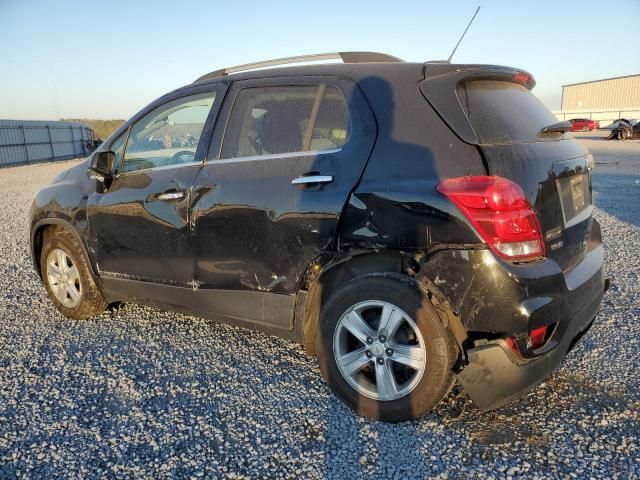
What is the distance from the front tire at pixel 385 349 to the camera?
242 cm

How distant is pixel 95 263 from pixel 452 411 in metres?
2.82

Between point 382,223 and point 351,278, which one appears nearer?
point 382,223

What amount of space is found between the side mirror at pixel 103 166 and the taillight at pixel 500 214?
259 cm

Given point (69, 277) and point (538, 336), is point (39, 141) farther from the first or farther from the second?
point (538, 336)

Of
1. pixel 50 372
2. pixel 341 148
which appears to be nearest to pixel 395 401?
pixel 341 148

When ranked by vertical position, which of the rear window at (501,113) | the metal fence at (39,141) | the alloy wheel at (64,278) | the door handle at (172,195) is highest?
the rear window at (501,113)

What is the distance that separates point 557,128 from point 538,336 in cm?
120

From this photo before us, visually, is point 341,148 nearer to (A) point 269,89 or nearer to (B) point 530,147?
(A) point 269,89

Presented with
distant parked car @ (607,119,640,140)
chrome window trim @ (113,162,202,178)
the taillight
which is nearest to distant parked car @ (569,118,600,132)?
the taillight

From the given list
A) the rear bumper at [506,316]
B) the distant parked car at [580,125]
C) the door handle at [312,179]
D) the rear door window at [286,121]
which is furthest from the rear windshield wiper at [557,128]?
the door handle at [312,179]

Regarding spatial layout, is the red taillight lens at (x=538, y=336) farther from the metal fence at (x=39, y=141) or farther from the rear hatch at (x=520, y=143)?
the metal fence at (x=39, y=141)

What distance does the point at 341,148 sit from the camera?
8.82 feet

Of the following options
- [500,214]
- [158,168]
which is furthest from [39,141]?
[500,214]

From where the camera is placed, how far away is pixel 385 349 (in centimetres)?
258
